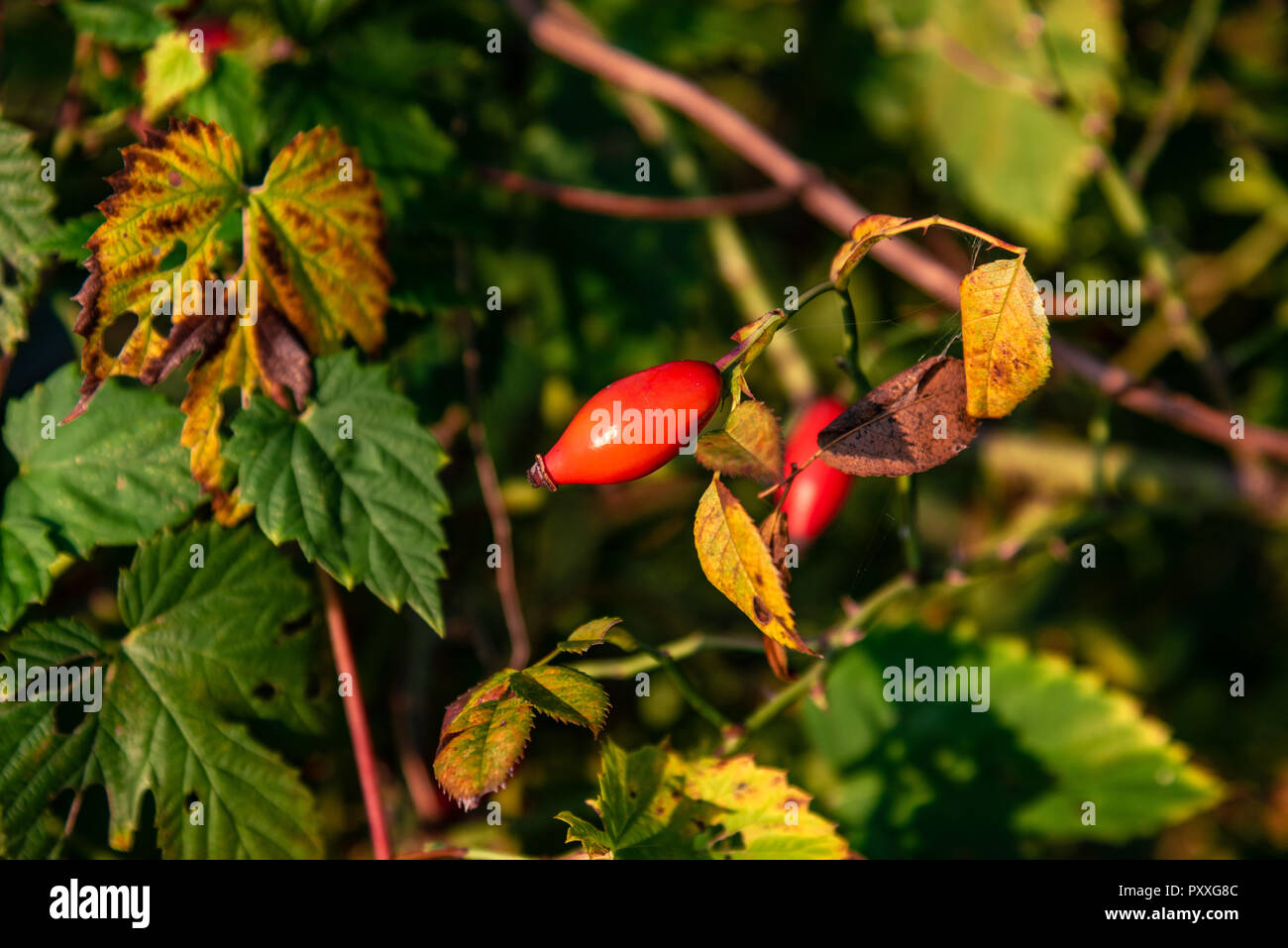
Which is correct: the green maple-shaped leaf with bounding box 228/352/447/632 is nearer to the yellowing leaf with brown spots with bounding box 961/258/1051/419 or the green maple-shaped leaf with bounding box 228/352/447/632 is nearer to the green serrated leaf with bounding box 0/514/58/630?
the green serrated leaf with bounding box 0/514/58/630

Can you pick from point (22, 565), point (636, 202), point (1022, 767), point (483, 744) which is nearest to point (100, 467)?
point (22, 565)

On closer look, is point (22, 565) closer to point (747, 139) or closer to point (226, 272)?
point (226, 272)

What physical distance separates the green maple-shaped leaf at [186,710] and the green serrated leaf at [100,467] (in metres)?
0.05

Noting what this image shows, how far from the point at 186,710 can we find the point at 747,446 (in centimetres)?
71

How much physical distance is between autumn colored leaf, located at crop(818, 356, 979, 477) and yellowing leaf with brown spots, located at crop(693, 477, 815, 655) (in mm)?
93

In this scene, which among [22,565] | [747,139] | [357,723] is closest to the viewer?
[22,565]

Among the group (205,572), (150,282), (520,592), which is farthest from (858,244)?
(520,592)

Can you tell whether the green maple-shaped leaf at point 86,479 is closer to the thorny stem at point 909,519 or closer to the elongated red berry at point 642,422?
the elongated red berry at point 642,422

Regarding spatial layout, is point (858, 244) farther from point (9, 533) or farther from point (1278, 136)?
point (1278, 136)

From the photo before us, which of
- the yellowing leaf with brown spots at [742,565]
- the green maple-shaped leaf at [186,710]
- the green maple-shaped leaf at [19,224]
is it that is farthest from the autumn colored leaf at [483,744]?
the green maple-shaped leaf at [19,224]

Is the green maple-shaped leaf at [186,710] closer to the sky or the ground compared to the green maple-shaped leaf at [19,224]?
closer to the ground

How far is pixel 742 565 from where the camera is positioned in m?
0.72

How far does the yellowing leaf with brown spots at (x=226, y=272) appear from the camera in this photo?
0.90 m

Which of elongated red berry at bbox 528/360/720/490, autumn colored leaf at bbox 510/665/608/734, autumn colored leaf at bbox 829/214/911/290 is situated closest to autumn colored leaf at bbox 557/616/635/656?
autumn colored leaf at bbox 510/665/608/734
